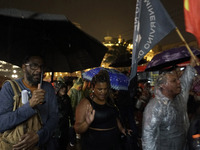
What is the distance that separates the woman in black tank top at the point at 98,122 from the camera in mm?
3082

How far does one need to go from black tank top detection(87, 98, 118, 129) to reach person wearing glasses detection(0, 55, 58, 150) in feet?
2.61

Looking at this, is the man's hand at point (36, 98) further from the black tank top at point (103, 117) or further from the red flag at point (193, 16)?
the red flag at point (193, 16)

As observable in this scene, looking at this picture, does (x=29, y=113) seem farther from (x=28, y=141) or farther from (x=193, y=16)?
(x=193, y=16)

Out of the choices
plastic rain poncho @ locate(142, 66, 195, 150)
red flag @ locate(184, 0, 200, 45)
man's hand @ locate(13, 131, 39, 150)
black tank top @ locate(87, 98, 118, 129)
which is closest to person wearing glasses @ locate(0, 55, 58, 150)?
man's hand @ locate(13, 131, 39, 150)

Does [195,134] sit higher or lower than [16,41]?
lower

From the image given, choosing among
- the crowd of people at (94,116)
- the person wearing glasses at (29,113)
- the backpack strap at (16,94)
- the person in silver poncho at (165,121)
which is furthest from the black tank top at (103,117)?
the backpack strap at (16,94)

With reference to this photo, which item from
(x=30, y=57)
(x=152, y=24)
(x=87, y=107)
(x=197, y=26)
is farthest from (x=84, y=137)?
(x=197, y=26)

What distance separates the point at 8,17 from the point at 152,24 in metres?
1.90

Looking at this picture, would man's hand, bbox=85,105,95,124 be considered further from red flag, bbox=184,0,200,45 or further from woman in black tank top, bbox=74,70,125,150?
red flag, bbox=184,0,200,45

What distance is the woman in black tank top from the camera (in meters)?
3.08

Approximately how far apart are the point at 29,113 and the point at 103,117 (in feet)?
4.63

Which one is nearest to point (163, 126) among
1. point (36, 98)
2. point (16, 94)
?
point (36, 98)

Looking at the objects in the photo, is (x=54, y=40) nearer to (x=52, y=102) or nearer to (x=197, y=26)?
(x=52, y=102)

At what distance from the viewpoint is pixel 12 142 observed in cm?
207
